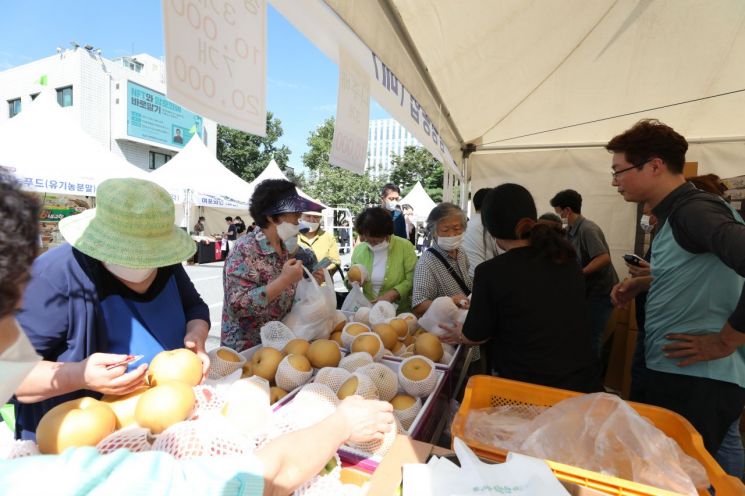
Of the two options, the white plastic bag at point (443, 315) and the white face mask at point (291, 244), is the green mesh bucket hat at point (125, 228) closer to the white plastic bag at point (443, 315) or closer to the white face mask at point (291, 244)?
the white face mask at point (291, 244)

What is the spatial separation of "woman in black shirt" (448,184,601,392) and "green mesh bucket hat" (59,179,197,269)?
4.70 ft

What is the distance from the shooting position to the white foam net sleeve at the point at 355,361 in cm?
194

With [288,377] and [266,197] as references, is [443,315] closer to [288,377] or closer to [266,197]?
Answer: [288,377]

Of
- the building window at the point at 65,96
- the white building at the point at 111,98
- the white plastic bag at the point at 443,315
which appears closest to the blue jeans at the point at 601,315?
the white plastic bag at the point at 443,315

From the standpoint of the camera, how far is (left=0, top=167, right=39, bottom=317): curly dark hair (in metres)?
0.64

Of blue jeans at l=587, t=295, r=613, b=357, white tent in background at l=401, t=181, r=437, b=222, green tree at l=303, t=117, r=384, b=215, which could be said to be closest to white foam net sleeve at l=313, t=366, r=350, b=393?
blue jeans at l=587, t=295, r=613, b=357

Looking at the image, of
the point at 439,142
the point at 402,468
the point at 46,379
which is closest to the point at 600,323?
the point at 439,142

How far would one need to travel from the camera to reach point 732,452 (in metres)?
1.90

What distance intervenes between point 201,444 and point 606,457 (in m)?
Answer: 1.25

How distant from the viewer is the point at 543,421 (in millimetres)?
1453

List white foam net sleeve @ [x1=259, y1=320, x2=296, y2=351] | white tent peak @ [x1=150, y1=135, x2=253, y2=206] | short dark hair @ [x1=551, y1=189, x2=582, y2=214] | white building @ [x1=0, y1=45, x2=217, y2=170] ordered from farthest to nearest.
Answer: white building @ [x1=0, y1=45, x2=217, y2=170], white tent peak @ [x1=150, y1=135, x2=253, y2=206], short dark hair @ [x1=551, y1=189, x2=582, y2=214], white foam net sleeve @ [x1=259, y1=320, x2=296, y2=351]

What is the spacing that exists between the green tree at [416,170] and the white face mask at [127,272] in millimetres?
42757

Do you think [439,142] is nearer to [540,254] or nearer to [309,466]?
[540,254]

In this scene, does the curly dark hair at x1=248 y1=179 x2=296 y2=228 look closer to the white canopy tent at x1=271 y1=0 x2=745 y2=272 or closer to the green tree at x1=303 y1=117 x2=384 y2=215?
the white canopy tent at x1=271 y1=0 x2=745 y2=272
